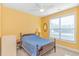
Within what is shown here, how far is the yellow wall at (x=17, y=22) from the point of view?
1762mm

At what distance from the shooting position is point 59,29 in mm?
1883

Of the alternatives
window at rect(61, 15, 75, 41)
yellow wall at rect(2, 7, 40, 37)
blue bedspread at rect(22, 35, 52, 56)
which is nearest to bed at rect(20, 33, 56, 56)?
blue bedspread at rect(22, 35, 52, 56)

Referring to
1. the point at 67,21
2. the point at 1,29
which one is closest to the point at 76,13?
the point at 67,21

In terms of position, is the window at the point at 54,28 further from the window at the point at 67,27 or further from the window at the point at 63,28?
the window at the point at 67,27

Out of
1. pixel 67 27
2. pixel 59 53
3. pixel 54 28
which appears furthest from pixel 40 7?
pixel 59 53

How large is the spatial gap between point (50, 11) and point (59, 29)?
1.28 ft

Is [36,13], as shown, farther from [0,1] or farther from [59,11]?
[0,1]

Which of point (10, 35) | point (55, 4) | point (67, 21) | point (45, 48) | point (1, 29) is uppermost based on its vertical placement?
point (55, 4)

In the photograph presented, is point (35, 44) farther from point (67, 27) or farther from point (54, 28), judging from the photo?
point (67, 27)

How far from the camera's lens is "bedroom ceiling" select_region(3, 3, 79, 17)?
1763 millimetres

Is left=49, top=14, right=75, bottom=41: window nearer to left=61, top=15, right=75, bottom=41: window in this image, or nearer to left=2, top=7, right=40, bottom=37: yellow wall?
left=61, top=15, right=75, bottom=41: window

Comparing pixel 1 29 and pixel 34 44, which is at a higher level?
pixel 1 29

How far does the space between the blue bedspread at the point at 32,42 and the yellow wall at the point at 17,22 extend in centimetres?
13

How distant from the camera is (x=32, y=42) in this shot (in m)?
1.81
